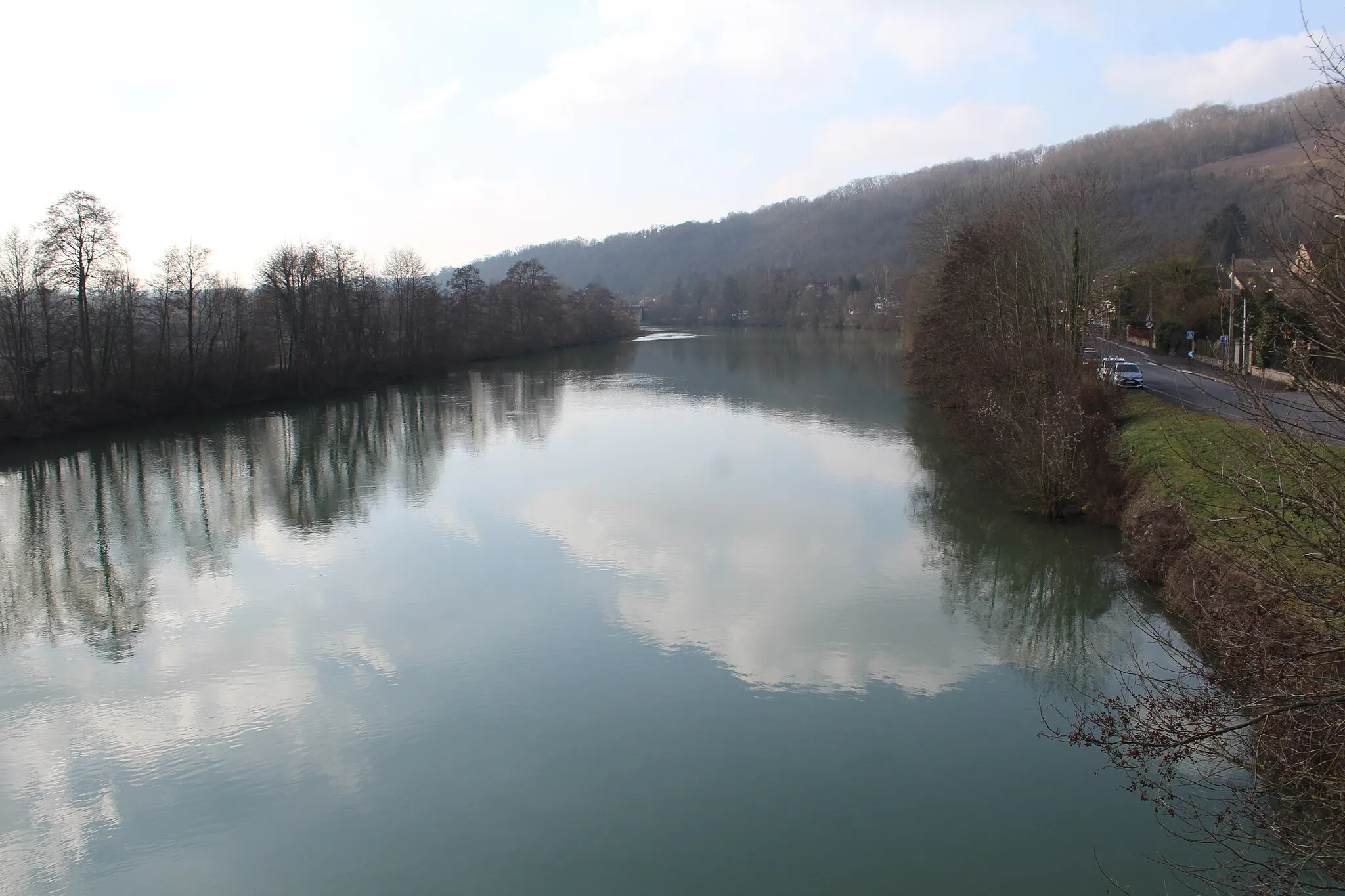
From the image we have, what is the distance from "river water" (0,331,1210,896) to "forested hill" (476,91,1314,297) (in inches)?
220

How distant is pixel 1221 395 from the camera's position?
21.5 metres

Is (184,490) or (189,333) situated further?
(189,333)

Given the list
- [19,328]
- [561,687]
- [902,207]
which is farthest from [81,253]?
[902,207]

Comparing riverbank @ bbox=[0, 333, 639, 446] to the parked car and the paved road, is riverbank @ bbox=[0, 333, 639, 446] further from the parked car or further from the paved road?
the parked car

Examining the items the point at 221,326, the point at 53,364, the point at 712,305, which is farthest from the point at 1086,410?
the point at 712,305

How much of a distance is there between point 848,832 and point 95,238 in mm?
32953

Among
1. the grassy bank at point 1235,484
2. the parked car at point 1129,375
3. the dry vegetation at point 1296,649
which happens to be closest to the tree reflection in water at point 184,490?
the dry vegetation at point 1296,649

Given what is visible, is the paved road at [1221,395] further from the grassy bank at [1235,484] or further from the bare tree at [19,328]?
the bare tree at [19,328]

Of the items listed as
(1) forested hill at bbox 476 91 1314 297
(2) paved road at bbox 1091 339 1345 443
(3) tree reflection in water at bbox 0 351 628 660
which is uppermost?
(1) forested hill at bbox 476 91 1314 297

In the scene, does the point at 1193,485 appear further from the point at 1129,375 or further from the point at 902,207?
the point at 902,207

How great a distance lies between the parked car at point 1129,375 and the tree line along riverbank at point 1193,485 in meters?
1.82

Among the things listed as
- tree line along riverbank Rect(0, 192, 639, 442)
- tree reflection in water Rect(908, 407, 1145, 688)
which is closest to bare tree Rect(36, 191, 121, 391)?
tree line along riverbank Rect(0, 192, 639, 442)

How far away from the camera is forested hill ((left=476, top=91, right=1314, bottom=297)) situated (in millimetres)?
56375

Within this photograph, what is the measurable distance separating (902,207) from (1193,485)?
13118cm
